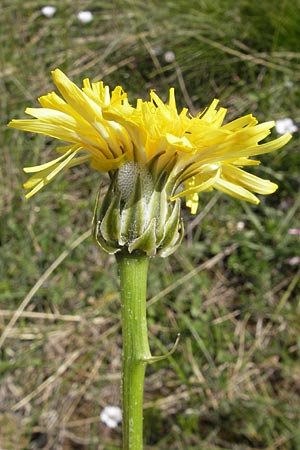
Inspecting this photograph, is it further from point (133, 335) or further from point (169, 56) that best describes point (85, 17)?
point (133, 335)

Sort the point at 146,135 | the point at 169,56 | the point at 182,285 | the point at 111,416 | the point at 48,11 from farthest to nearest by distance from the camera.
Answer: the point at 48,11 → the point at 169,56 → the point at 182,285 → the point at 111,416 → the point at 146,135

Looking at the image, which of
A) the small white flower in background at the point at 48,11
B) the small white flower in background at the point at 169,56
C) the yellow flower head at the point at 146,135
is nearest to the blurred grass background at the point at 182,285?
the small white flower in background at the point at 169,56


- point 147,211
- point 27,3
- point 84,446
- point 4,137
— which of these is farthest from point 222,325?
point 27,3

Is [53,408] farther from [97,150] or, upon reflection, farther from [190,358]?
[97,150]

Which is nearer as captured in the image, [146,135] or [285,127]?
[146,135]

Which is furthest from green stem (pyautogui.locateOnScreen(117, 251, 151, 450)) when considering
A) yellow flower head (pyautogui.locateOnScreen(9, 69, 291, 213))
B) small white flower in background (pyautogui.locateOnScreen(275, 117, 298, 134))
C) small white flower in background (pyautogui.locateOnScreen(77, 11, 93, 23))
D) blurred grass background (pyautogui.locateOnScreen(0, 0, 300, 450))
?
small white flower in background (pyautogui.locateOnScreen(77, 11, 93, 23))

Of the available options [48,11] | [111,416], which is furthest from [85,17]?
[111,416]
